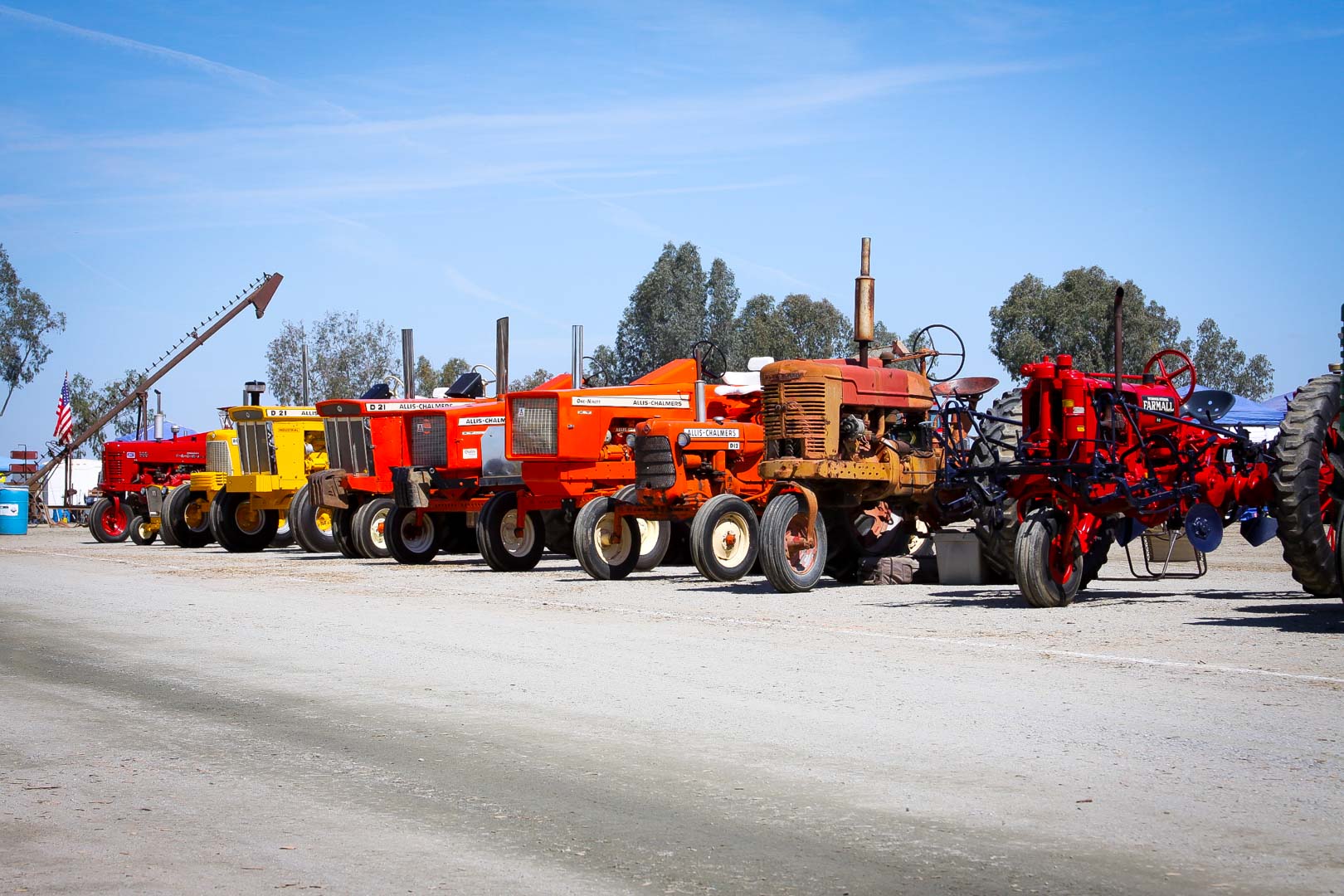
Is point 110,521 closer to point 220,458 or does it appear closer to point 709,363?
point 220,458

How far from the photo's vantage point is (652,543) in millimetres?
17609

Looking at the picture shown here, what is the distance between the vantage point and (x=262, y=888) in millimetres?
4207

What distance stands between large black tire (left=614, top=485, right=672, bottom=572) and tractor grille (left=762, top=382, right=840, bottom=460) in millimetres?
2840

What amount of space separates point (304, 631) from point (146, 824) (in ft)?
19.1

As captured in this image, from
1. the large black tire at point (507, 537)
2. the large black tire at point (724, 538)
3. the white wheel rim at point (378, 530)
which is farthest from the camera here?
the white wheel rim at point (378, 530)

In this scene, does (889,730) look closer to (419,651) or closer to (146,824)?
(146,824)

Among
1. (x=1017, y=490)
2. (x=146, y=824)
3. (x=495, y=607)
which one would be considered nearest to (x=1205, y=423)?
(x=1017, y=490)

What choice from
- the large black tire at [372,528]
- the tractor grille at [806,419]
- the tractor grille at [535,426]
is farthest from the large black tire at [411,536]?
the tractor grille at [806,419]

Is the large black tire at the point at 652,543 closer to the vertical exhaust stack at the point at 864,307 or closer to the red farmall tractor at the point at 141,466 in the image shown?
the vertical exhaust stack at the point at 864,307

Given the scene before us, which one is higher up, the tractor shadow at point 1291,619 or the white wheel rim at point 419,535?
the white wheel rim at point 419,535

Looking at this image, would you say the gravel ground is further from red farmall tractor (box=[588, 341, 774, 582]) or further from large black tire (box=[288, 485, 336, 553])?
large black tire (box=[288, 485, 336, 553])

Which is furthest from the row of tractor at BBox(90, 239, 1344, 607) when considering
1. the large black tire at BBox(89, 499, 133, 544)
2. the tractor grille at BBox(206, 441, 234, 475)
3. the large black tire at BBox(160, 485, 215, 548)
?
the large black tire at BBox(89, 499, 133, 544)

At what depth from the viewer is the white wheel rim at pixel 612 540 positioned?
16.5 meters

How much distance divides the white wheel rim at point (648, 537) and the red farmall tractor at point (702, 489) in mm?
823
